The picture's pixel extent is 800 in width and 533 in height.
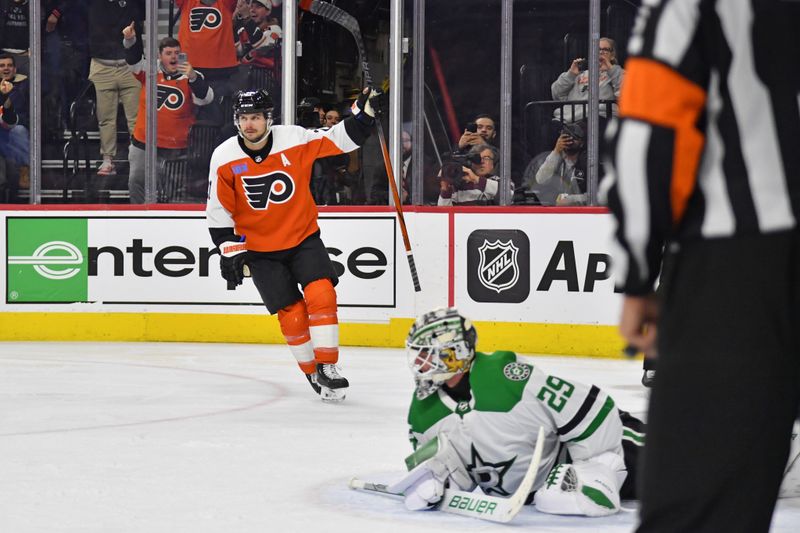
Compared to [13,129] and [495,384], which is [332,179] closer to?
[13,129]

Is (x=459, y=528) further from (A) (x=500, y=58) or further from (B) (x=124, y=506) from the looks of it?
(A) (x=500, y=58)

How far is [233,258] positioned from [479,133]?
9.23 feet

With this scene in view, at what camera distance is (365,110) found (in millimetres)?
4770

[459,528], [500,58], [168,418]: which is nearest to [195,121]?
[500,58]

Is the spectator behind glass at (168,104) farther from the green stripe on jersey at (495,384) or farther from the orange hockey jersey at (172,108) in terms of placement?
the green stripe on jersey at (495,384)

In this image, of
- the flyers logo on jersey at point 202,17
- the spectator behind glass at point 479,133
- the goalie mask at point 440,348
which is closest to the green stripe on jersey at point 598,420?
the goalie mask at point 440,348

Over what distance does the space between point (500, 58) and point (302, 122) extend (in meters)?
1.19

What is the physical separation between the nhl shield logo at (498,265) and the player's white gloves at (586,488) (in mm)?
4000

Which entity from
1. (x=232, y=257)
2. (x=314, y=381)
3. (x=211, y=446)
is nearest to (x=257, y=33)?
(x=232, y=257)

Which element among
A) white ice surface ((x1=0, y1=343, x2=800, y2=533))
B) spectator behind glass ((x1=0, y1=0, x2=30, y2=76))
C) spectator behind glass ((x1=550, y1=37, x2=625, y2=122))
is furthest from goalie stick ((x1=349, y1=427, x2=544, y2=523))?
spectator behind glass ((x1=0, y1=0, x2=30, y2=76))

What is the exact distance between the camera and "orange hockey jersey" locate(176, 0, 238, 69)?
24.7 ft

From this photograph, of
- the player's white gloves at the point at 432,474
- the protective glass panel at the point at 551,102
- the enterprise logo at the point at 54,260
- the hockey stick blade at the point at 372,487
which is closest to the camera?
the player's white gloves at the point at 432,474

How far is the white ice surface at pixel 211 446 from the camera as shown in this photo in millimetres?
2566

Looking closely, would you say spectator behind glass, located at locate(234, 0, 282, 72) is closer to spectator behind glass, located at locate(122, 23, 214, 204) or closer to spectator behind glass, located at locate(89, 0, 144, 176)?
spectator behind glass, located at locate(122, 23, 214, 204)
